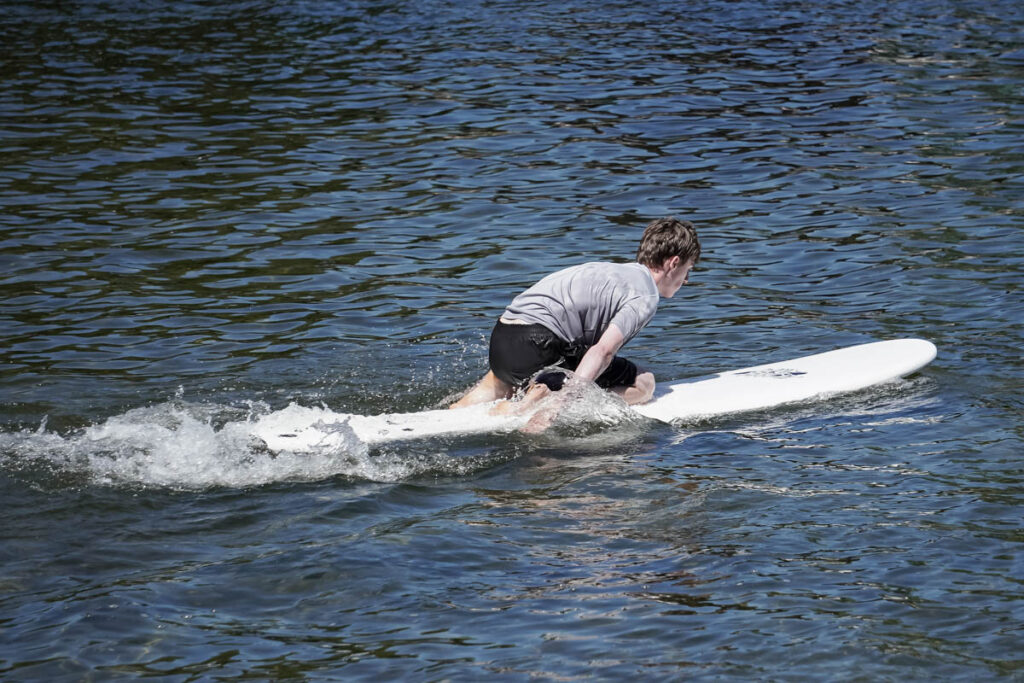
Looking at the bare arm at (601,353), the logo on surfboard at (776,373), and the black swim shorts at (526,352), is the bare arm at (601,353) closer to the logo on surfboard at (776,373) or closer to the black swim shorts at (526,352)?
the black swim shorts at (526,352)

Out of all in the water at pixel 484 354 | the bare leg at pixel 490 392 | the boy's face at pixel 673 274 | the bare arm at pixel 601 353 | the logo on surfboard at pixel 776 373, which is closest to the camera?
the water at pixel 484 354

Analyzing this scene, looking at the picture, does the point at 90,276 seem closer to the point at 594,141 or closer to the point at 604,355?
the point at 604,355

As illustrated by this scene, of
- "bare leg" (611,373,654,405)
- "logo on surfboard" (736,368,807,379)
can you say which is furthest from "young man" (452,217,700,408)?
"logo on surfboard" (736,368,807,379)

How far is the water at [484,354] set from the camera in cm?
546

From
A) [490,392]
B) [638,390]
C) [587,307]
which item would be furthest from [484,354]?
[587,307]

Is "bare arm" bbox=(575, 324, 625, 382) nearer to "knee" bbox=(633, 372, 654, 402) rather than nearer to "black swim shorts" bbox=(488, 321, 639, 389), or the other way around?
"black swim shorts" bbox=(488, 321, 639, 389)

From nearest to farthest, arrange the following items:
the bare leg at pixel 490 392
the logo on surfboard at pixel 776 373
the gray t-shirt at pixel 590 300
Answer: the gray t-shirt at pixel 590 300, the bare leg at pixel 490 392, the logo on surfboard at pixel 776 373

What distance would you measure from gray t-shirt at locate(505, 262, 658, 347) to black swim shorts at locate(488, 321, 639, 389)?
0.21 feet

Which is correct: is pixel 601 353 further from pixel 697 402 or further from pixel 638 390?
pixel 697 402

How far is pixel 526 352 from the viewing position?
8047 mm

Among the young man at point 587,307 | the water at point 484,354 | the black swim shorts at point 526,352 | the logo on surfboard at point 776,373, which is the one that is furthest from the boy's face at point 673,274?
the logo on surfboard at point 776,373

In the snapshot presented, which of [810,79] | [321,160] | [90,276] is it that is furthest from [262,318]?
[810,79]

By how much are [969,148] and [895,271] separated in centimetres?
469

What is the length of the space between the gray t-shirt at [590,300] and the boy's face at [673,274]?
123 mm
